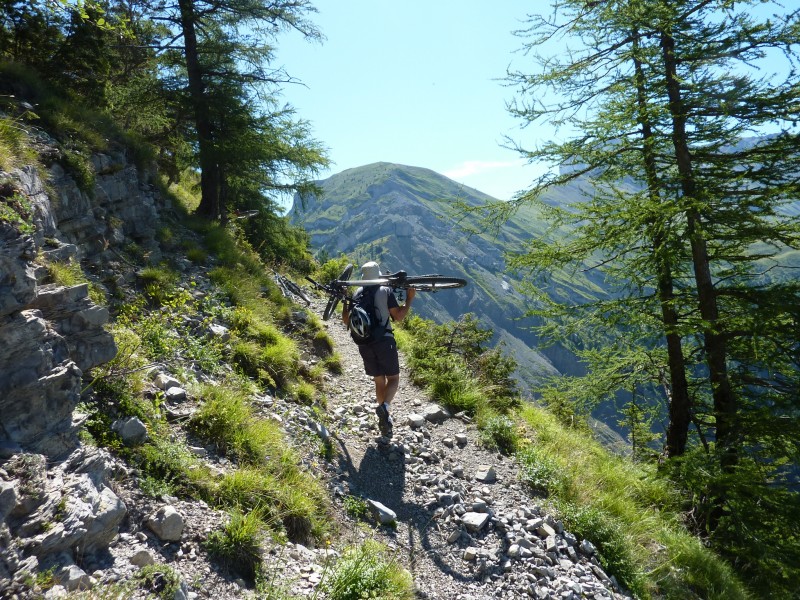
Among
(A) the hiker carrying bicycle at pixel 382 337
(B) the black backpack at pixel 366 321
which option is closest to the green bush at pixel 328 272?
(B) the black backpack at pixel 366 321

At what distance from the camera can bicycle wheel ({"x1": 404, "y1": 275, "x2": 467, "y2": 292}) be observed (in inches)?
263

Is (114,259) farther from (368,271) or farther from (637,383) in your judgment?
(637,383)

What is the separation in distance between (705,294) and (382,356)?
593cm

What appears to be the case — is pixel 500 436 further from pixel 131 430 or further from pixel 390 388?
pixel 131 430

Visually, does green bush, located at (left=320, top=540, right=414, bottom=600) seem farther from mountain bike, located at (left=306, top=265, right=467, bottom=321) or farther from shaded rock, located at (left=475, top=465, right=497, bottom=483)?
mountain bike, located at (left=306, top=265, right=467, bottom=321)

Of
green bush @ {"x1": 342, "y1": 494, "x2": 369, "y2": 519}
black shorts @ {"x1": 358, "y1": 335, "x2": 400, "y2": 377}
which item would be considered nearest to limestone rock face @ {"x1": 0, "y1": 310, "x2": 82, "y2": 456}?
green bush @ {"x1": 342, "y1": 494, "x2": 369, "y2": 519}

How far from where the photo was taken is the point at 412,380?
1026cm

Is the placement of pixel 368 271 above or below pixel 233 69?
below

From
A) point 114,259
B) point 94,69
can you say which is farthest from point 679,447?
point 94,69

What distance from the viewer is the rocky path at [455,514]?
5.02 meters

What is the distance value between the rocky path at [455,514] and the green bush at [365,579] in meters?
0.49

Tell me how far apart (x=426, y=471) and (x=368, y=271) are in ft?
11.5

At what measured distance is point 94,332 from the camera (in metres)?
4.36

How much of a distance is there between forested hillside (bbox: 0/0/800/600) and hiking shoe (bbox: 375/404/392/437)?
33 centimetres
